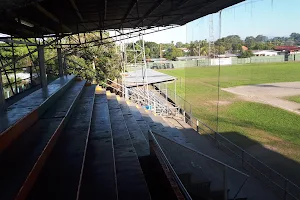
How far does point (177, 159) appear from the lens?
4840 millimetres

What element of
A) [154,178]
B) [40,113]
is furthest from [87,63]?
[154,178]

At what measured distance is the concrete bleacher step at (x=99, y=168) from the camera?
2.75 metres

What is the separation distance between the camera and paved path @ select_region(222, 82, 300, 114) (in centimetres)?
1901

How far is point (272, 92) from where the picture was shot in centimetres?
2162

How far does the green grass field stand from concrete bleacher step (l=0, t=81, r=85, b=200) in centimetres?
832

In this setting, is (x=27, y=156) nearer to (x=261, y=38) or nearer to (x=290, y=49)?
(x=290, y=49)

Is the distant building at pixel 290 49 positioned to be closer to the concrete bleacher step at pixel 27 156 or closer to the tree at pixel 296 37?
the tree at pixel 296 37

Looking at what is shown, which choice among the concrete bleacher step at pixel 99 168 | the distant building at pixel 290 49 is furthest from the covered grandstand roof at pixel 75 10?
the distant building at pixel 290 49

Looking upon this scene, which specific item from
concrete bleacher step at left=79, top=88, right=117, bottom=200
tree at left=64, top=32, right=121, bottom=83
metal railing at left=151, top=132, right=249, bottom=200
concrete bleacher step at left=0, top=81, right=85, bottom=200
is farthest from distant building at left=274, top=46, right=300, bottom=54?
tree at left=64, top=32, right=121, bottom=83

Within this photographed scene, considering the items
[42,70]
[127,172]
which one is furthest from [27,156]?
[42,70]

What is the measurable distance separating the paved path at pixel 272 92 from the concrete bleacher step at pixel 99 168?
16438mm

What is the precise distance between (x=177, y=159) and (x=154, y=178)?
1186mm

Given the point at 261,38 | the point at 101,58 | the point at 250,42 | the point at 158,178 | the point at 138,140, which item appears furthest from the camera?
the point at 101,58

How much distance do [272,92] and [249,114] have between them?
6.28 meters
